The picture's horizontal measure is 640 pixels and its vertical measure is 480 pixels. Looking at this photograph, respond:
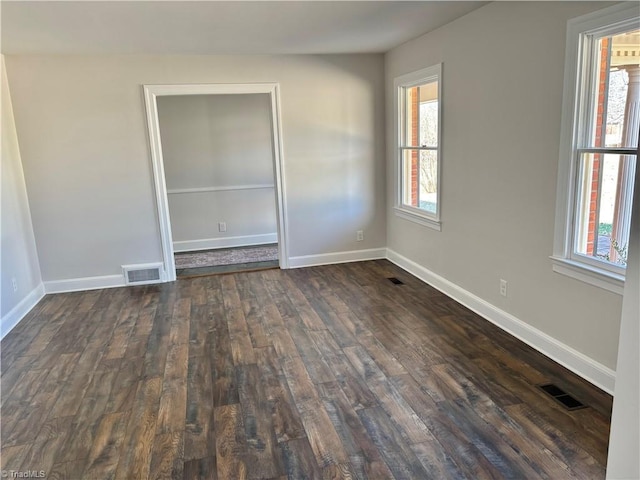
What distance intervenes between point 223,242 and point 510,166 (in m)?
4.43

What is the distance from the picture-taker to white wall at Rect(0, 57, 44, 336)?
3.90 meters

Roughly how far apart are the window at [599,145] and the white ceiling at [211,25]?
1043 mm

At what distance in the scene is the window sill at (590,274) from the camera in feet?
8.04

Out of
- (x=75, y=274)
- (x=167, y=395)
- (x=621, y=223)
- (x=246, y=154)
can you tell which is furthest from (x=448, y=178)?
Answer: (x=75, y=274)

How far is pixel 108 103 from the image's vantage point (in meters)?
4.54

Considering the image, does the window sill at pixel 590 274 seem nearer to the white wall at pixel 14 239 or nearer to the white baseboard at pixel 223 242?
the white wall at pixel 14 239

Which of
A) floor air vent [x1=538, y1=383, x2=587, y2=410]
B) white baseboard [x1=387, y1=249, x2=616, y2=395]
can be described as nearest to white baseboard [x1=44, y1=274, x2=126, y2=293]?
white baseboard [x1=387, y1=249, x2=616, y2=395]

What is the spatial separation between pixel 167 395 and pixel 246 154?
4.37 meters

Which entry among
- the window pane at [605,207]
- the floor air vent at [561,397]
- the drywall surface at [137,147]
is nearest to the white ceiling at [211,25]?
the drywall surface at [137,147]

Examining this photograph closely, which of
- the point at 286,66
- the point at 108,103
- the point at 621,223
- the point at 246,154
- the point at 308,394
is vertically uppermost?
the point at 286,66

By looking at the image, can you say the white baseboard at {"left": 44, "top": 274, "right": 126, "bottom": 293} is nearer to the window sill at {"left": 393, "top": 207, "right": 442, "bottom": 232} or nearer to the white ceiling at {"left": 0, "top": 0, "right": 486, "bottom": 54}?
the white ceiling at {"left": 0, "top": 0, "right": 486, "bottom": 54}

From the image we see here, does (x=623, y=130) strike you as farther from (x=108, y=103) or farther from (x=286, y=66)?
(x=108, y=103)

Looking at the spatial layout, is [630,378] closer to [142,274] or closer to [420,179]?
[420,179]

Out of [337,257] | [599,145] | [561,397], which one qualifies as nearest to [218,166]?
[337,257]
